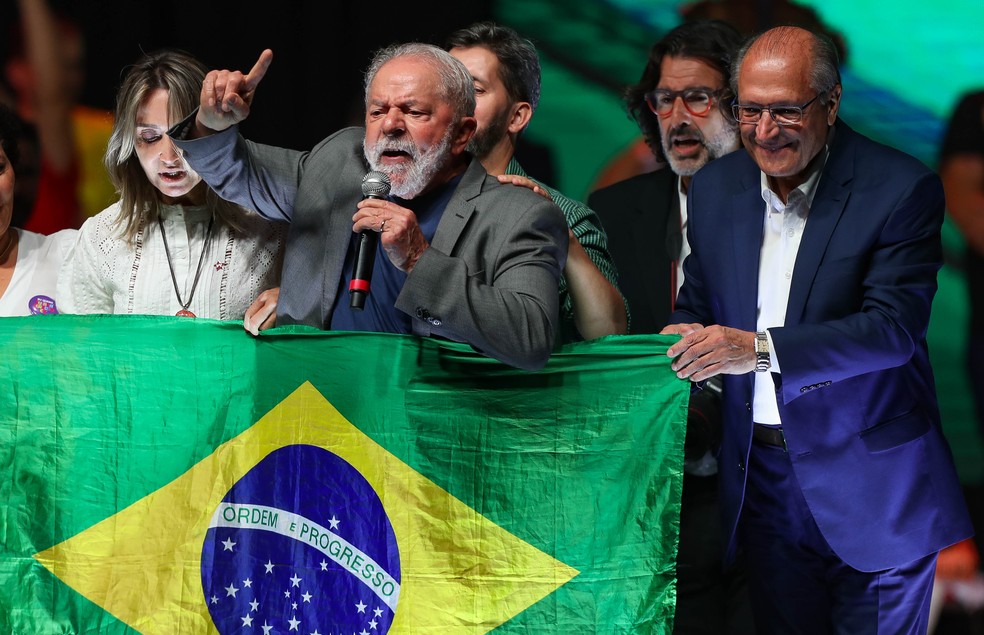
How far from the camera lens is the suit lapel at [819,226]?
249 cm

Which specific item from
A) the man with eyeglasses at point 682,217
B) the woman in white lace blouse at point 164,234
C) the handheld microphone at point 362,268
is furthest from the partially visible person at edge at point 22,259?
the man with eyeglasses at point 682,217

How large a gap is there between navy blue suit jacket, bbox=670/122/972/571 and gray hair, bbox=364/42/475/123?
678 millimetres

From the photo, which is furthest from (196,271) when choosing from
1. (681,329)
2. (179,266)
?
(681,329)

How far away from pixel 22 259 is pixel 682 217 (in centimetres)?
181

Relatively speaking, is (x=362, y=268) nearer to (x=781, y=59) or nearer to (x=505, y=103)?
(x=781, y=59)

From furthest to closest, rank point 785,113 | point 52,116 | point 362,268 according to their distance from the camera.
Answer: point 52,116
point 785,113
point 362,268

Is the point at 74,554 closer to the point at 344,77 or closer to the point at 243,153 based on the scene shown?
the point at 243,153

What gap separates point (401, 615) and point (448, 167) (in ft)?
3.10

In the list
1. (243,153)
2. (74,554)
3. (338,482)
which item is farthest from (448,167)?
(74,554)

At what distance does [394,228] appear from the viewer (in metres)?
2.28

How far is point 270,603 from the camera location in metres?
2.51

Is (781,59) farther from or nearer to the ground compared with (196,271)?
farther from the ground

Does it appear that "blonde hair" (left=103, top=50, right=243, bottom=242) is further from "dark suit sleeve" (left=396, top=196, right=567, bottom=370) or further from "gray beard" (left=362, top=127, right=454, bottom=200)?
"dark suit sleeve" (left=396, top=196, right=567, bottom=370)

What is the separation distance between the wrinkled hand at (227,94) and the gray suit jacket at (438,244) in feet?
0.14
